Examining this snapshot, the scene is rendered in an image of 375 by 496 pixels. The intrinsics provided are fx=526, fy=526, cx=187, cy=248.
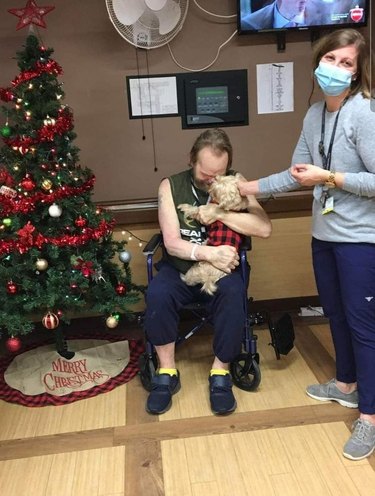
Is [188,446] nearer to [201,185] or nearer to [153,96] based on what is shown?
[201,185]

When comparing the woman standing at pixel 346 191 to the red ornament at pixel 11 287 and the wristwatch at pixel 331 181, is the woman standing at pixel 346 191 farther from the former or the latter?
the red ornament at pixel 11 287

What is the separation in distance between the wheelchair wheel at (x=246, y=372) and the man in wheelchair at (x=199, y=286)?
94 millimetres

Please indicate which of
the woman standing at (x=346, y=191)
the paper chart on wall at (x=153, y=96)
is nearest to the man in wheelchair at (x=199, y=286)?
the woman standing at (x=346, y=191)

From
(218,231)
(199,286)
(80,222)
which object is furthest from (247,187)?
(80,222)

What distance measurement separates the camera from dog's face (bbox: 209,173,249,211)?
2.25 m

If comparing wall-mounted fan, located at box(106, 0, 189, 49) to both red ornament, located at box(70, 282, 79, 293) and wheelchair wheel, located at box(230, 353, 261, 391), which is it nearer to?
red ornament, located at box(70, 282, 79, 293)

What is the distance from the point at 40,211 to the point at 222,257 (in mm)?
847

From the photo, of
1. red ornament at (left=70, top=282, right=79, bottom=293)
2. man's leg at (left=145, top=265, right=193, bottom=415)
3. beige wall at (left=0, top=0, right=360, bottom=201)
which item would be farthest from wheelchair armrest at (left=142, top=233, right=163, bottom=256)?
beige wall at (left=0, top=0, right=360, bottom=201)

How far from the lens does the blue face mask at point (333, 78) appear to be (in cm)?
179

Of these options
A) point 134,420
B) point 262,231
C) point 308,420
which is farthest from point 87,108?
point 308,420

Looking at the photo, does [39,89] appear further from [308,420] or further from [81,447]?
[308,420]

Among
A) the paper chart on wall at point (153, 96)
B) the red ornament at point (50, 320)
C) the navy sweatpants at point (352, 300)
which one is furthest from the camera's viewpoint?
the paper chart on wall at point (153, 96)

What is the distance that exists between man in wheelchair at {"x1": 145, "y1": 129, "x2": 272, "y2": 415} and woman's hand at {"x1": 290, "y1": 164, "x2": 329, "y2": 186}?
17.2 inches

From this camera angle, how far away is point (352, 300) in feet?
6.35
